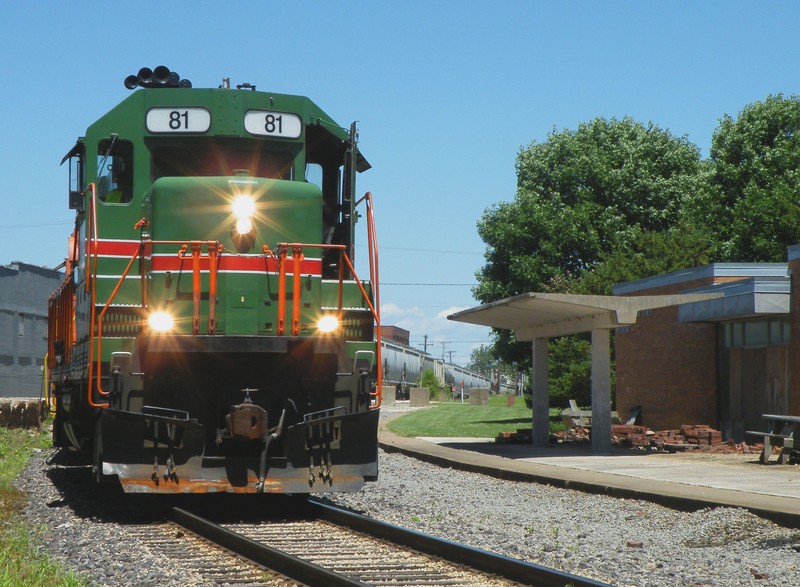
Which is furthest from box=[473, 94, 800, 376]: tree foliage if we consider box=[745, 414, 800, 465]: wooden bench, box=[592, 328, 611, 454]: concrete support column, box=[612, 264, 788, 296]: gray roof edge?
box=[745, 414, 800, 465]: wooden bench

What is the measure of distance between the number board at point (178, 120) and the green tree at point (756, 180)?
3228 cm

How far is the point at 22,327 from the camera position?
53969mm

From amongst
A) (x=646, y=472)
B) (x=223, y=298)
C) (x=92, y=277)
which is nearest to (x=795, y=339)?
(x=646, y=472)

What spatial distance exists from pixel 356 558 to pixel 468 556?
3.09ft

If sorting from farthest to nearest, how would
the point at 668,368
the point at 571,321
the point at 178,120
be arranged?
the point at 668,368 < the point at 571,321 < the point at 178,120

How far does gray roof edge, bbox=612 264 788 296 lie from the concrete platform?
6035mm

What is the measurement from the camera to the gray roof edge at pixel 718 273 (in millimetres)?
24233

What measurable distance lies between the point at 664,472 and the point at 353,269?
24.5 feet

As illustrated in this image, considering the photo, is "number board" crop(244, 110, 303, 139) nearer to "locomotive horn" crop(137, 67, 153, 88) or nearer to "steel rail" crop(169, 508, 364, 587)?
"locomotive horn" crop(137, 67, 153, 88)

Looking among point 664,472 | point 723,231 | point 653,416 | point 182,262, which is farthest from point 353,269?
point 723,231

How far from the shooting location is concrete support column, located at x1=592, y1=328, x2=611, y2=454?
788 inches

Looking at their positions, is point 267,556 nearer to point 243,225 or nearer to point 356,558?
point 356,558

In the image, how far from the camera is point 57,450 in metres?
19.9

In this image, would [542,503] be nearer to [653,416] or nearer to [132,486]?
[132,486]
